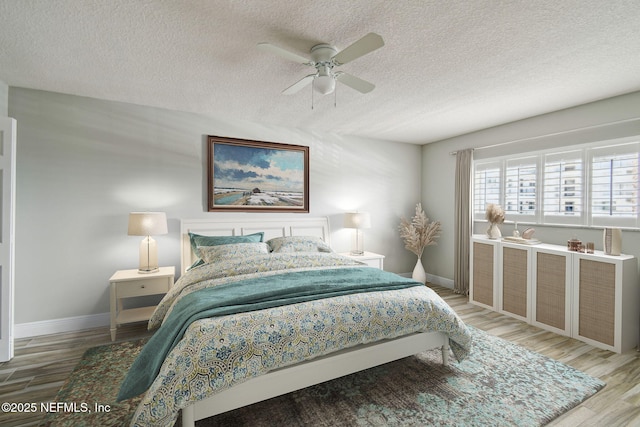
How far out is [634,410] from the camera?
79.1 inches

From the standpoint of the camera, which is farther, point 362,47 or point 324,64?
point 324,64

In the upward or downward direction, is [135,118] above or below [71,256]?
→ above

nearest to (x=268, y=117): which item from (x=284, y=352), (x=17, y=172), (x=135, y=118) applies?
(x=135, y=118)

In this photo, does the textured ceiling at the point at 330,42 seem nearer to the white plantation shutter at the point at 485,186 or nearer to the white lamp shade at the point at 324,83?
the white lamp shade at the point at 324,83

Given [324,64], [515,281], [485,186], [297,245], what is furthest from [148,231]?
[485,186]

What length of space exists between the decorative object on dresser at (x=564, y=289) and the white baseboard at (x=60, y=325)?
4789 millimetres

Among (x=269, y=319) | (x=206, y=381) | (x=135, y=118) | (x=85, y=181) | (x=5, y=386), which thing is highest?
(x=135, y=118)

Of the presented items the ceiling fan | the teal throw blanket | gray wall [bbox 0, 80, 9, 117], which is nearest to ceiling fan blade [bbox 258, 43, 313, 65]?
the ceiling fan

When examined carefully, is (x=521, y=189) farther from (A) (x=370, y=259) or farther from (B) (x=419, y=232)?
(A) (x=370, y=259)

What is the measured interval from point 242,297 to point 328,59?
6.08 ft

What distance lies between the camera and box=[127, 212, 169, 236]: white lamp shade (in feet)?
10.3

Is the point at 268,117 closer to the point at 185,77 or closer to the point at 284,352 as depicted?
the point at 185,77

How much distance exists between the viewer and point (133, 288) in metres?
3.08

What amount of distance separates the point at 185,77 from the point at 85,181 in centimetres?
173
